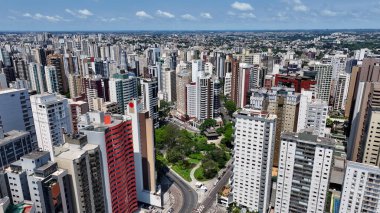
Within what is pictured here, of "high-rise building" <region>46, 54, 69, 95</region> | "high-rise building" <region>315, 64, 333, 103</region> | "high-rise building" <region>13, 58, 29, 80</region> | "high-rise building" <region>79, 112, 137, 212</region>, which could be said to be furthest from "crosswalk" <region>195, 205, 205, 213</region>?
"high-rise building" <region>13, 58, 29, 80</region>

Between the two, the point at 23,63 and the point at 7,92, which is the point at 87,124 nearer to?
the point at 7,92

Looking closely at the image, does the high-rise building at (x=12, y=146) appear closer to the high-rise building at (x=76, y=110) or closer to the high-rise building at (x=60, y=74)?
the high-rise building at (x=76, y=110)

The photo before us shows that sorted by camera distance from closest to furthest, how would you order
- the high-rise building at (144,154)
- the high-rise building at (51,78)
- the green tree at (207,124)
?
the high-rise building at (144,154) < the green tree at (207,124) < the high-rise building at (51,78)

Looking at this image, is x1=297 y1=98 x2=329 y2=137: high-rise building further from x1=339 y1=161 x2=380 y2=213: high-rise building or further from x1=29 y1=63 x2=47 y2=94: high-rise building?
x1=29 y1=63 x2=47 y2=94: high-rise building

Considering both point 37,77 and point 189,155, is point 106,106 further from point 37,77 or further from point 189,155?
point 37,77

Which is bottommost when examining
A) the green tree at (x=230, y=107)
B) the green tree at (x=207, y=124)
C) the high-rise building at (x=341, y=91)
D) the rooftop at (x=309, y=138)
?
the green tree at (x=207, y=124)

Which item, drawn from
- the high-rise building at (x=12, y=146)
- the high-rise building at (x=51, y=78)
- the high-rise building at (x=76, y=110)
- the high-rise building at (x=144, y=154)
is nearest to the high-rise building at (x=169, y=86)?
the high-rise building at (x=51, y=78)

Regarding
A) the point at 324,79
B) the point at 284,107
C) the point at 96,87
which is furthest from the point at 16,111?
the point at 324,79
